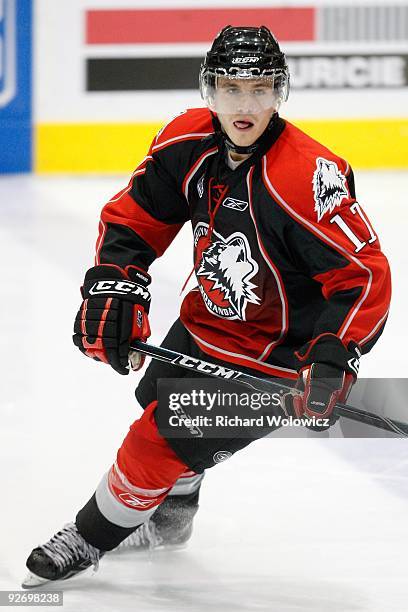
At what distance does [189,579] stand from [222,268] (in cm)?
63

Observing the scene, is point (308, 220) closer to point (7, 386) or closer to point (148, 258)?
point (148, 258)

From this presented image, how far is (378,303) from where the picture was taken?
2.21 metres

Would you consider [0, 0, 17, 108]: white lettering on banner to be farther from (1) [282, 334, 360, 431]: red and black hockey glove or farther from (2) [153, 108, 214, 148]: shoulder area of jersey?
(1) [282, 334, 360, 431]: red and black hockey glove

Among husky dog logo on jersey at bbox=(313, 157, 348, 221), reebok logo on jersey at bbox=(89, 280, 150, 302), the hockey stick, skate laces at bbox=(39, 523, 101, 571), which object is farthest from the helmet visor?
skate laces at bbox=(39, 523, 101, 571)

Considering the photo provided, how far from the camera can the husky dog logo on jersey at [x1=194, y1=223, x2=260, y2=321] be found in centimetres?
231

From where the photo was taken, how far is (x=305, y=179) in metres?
2.22

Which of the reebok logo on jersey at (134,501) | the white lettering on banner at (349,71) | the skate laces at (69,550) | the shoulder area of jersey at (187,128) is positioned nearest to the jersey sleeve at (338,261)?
the shoulder area of jersey at (187,128)

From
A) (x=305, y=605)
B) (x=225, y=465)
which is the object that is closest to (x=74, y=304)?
(x=225, y=465)

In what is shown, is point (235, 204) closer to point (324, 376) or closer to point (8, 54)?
point (324, 376)

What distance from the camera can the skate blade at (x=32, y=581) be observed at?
2.39 m

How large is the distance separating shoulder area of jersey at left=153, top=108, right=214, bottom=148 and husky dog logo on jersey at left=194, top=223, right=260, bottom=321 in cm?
18

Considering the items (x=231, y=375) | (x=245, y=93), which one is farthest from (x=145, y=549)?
(x=245, y=93)

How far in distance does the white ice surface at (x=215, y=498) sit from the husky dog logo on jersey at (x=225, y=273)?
1.78ft

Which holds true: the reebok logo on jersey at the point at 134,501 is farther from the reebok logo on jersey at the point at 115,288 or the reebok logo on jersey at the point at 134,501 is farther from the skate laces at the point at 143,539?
the reebok logo on jersey at the point at 115,288
